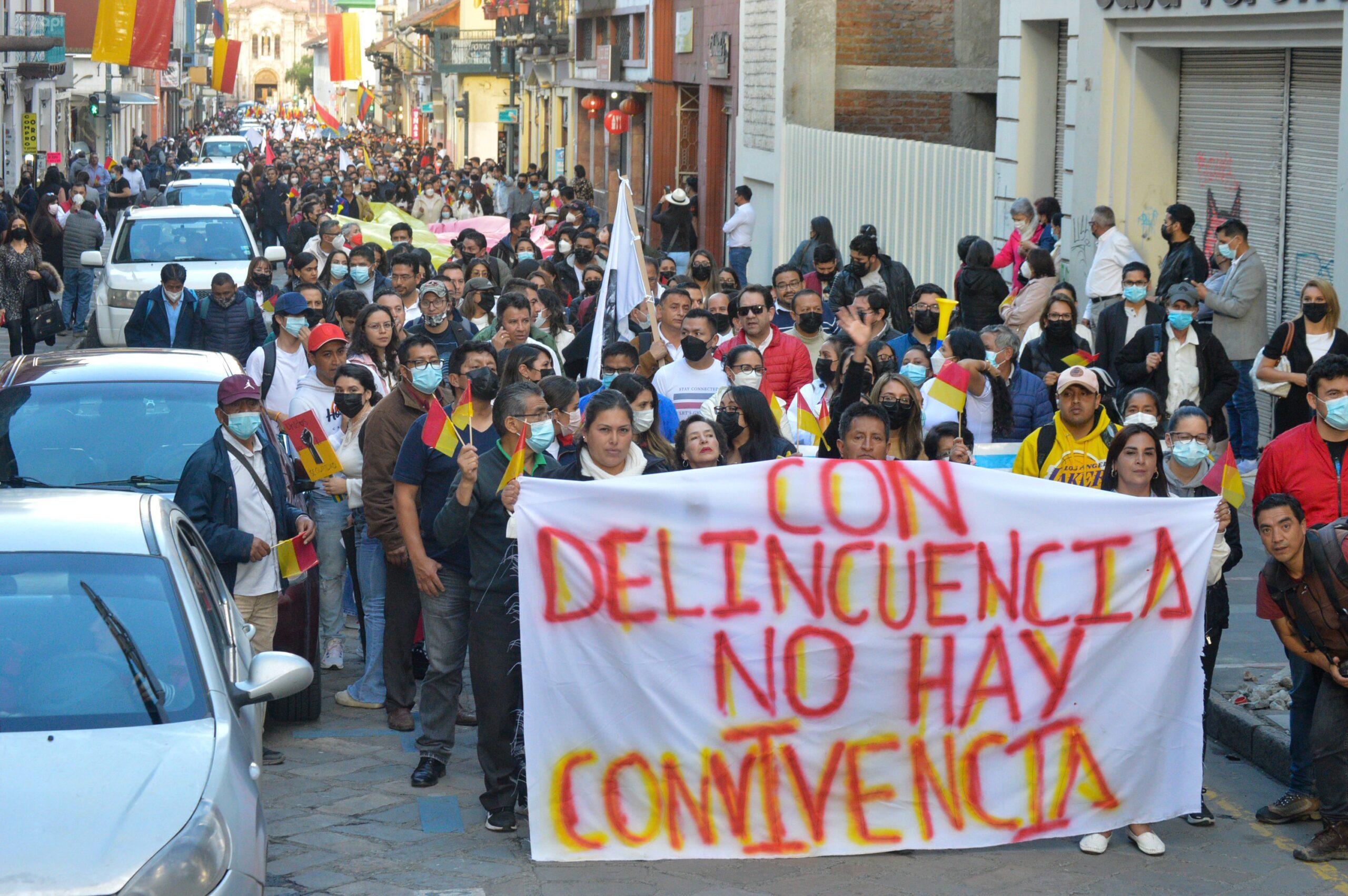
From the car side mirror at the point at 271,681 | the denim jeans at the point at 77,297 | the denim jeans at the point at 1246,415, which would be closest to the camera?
the car side mirror at the point at 271,681

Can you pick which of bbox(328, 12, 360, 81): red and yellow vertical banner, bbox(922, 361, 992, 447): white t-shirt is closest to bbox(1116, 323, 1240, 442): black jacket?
bbox(922, 361, 992, 447): white t-shirt

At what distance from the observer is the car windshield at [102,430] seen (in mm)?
7590

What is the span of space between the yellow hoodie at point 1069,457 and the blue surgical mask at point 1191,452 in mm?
634

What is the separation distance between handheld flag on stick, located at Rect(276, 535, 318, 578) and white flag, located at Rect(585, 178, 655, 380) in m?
3.64

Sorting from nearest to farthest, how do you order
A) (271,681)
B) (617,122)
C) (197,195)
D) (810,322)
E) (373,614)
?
(271,681) → (373,614) → (810,322) → (197,195) → (617,122)

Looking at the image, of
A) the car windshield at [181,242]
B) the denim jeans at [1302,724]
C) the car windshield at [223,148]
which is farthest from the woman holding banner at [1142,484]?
the car windshield at [223,148]

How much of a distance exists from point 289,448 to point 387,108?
109 metres

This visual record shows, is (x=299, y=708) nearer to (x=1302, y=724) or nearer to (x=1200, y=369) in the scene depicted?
(x=1302, y=724)

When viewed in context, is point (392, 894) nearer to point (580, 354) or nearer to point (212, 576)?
point (212, 576)

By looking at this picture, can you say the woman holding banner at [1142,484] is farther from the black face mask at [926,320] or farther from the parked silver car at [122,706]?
the black face mask at [926,320]

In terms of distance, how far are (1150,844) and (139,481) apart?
4392mm

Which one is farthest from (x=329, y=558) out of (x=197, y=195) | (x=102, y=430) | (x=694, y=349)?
(x=197, y=195)

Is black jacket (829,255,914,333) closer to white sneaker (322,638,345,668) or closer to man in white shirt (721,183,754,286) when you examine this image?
white sneaker (322,638,345,668)

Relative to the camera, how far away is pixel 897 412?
25.1 feet
